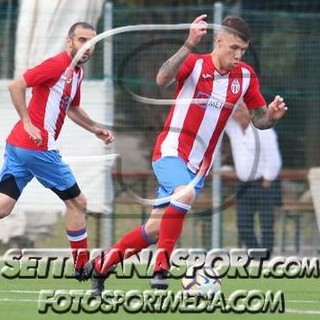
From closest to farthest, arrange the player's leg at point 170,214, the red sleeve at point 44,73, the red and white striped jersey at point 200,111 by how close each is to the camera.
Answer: the player's leg at point 170,214
the red and white striped jersey at point 200,111
the red sleeve at point 44,73

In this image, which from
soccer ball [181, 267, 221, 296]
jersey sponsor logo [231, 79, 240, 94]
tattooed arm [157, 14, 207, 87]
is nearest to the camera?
tattooed arm [157, 14, 207, 87]

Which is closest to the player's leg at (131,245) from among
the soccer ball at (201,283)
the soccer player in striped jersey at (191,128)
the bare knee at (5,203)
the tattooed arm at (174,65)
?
the soccer player in striped jersey at (191,128)

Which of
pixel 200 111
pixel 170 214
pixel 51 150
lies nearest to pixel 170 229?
pixel 170 214

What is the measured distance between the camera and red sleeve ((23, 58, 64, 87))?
461 inches

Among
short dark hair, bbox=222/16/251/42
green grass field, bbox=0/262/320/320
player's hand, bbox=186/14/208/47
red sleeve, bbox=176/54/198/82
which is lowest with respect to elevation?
green grass field, bbox=0/262/320/320

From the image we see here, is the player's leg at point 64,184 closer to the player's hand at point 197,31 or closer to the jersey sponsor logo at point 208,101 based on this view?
the jersey sponsor logo at point 208,101

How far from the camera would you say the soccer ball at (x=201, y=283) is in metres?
10.9

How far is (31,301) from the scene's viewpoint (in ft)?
35.7

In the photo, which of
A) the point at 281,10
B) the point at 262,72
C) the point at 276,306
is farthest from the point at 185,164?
the point at 281,10

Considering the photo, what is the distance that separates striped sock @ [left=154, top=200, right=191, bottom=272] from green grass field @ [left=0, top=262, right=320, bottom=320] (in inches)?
28.8

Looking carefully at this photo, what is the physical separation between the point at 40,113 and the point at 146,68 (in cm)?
514

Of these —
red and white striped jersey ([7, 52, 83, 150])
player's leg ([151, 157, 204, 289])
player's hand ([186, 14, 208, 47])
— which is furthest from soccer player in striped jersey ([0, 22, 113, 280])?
player's hand ([186, 14, 208, 47])

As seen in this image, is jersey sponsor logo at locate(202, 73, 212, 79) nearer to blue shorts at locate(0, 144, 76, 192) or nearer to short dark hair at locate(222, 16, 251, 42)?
short dark hair at locate(222, 16, 251, 42)

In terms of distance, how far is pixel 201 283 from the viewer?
35.8 feet
